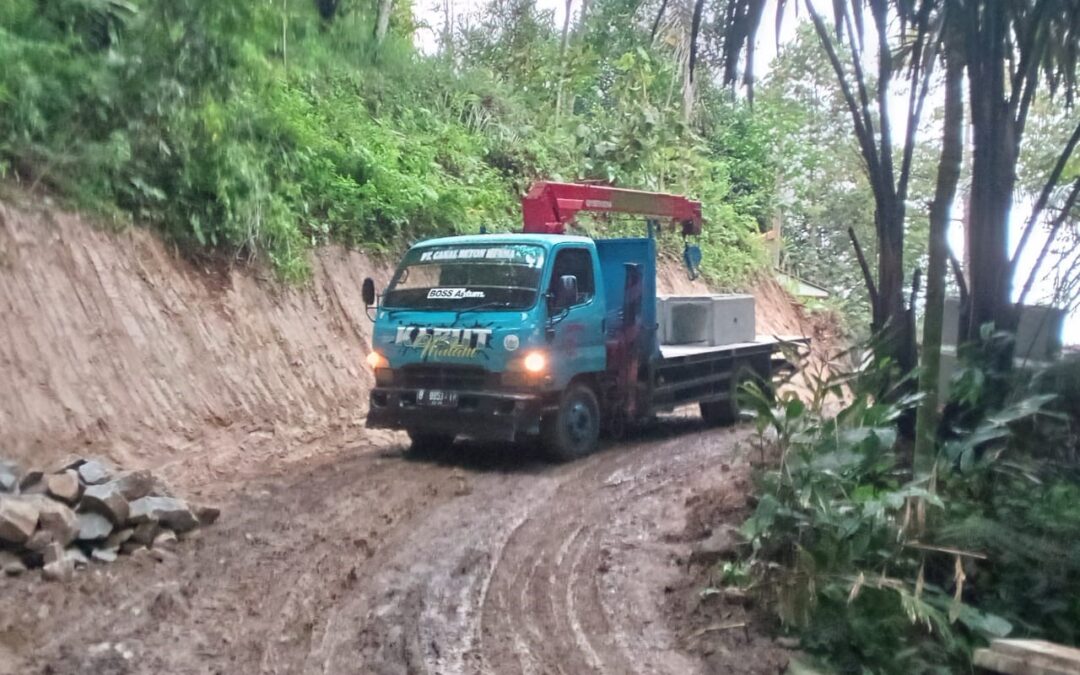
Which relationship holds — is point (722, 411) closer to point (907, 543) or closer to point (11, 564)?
point (907, 543)

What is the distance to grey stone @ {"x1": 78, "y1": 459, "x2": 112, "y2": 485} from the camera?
24.4 feet

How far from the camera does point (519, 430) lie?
9969 mm

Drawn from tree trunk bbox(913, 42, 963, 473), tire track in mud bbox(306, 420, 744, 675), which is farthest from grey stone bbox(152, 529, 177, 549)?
tree trunk bbox(913, 42, 963, 473)

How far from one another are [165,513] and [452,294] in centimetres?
378

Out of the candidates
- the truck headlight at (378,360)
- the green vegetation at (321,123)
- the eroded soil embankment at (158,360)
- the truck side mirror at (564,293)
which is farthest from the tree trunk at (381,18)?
the truck side mirror at (564,293)

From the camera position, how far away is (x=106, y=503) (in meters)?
7.09

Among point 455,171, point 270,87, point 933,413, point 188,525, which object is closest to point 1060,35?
point 933,413

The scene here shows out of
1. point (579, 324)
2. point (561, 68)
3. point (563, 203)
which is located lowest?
point (579, 324)

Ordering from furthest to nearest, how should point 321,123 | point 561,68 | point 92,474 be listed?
point 561,68
point 321,123
point 92,474

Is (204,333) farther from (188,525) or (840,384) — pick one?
(840,384)

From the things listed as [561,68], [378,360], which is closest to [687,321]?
[378,360]

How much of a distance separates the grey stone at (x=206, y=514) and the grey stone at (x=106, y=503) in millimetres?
797

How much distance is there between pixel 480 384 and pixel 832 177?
52.1 ft

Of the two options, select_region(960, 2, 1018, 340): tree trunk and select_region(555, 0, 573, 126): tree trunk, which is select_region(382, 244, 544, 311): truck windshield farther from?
select_region(555, 0, 573, 126): tree trunk
